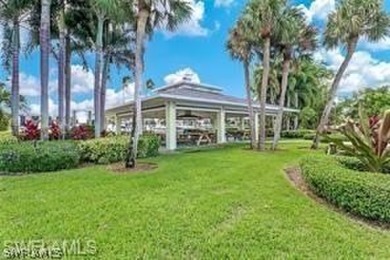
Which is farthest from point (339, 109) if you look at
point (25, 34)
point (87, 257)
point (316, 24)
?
point (87, 257)

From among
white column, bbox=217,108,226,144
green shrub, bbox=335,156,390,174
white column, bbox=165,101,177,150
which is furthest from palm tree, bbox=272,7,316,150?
green shrub, bbox=335,156,390,174

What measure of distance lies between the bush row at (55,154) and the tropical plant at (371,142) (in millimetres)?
9280

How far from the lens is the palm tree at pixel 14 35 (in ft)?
60.0

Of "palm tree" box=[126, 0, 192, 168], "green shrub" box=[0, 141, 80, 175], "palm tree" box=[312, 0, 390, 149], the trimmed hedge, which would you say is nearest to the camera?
the trimmed hedge

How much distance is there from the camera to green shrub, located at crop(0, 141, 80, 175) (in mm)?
13578

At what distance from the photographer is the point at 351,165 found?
35.7 feet

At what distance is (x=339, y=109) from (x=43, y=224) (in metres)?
58.5

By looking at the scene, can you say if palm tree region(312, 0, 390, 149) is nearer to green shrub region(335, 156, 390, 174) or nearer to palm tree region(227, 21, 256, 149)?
palm tree region(227, 21, 256, 149)

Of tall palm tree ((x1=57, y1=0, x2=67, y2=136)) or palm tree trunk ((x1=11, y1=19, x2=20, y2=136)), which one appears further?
tall palm tree ((x1=57, y1=0, x2=67, y2=136))

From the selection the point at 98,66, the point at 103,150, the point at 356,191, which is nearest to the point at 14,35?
the point at 98,66

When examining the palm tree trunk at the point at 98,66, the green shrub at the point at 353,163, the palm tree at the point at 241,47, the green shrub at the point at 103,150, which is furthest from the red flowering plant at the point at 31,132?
the green shrub at the point at 353,163

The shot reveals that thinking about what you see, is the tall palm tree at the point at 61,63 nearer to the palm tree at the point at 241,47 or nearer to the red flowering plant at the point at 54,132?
the red flowering plant at the point at 54,132

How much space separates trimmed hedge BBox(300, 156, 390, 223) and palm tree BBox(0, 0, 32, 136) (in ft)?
49.8

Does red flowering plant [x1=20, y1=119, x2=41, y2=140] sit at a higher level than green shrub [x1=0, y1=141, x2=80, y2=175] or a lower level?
higher
